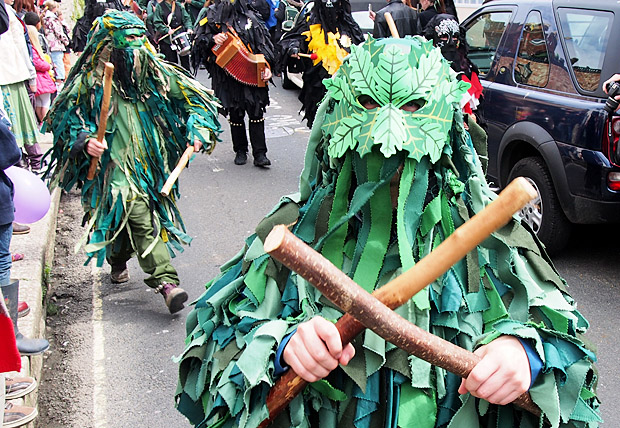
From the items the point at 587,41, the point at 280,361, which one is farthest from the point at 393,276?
the point at 587,41

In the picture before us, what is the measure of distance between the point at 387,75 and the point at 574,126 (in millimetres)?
3651

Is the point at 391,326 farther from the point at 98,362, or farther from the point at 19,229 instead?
the point at 19,229

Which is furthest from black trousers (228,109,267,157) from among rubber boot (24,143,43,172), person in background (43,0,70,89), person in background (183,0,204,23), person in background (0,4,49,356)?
person in background (183,0,204,23)

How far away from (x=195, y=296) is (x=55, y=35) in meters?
7.31

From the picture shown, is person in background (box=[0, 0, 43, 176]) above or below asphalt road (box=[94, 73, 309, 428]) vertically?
above

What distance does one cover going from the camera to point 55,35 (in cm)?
1087

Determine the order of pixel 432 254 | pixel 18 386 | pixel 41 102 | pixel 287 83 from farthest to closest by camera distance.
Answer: pixel 287 83 → pixel 41 102 → pixel 18 386 → pixel 432 254

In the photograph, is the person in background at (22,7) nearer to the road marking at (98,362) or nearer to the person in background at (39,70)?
the person in background at (39,70)

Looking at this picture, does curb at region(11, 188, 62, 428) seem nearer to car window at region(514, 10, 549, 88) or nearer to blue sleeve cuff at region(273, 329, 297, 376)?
blue sleeve cuff at region(273, 329, 297, 376)

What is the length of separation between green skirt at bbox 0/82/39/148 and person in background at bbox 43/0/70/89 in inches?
152

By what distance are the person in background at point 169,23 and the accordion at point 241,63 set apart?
4.89 meters

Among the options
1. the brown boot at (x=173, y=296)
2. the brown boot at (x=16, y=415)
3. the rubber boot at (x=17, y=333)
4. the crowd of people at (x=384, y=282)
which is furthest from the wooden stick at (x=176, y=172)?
the crowd of people at (x=384, y=282)

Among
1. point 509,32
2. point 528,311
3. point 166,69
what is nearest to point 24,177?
point 166,69

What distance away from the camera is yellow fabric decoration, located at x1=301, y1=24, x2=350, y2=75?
24.7ft
